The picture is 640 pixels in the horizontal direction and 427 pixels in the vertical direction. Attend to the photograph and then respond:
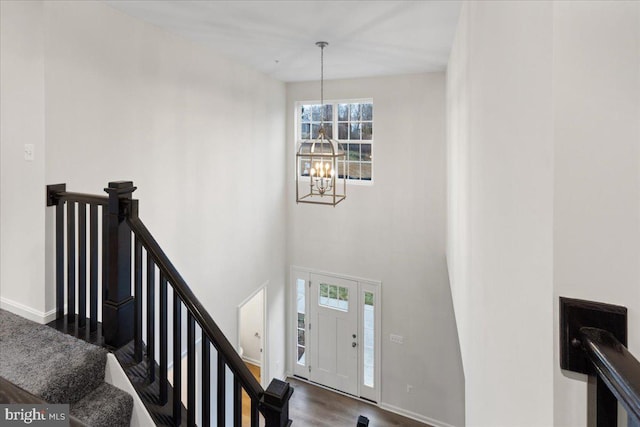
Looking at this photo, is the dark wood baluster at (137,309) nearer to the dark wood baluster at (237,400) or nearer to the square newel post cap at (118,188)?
the square newel post cap at (118,188)

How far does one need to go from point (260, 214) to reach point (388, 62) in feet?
9.33

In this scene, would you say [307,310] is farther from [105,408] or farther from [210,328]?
[210,328]

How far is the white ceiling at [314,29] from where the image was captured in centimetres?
312

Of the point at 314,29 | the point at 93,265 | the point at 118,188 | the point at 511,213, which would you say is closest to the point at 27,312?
the point at 93,265

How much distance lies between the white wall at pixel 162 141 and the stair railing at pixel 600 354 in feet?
10.1

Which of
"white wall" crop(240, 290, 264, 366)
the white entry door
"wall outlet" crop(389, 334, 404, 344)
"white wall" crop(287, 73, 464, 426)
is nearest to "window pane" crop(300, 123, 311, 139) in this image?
"white wall" crop(287, 73, 464, 426)

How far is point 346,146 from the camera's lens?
618 cm

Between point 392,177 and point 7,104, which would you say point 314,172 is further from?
point 7,104

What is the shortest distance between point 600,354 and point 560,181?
39 cm

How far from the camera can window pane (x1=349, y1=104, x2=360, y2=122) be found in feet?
19.7

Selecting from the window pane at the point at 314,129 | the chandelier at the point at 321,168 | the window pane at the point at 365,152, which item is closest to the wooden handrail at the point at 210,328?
the chandelier at the point at 321,168

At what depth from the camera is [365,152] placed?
6039 mm

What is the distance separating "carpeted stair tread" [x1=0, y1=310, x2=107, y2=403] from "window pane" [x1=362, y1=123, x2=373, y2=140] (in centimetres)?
484

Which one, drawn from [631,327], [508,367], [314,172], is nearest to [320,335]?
[314,172]
